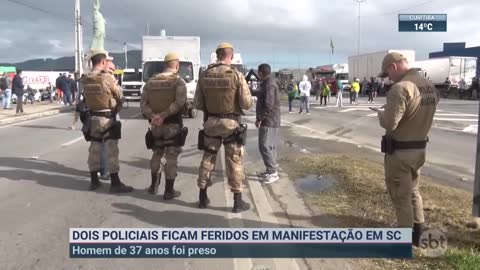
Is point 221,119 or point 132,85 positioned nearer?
point 221,119

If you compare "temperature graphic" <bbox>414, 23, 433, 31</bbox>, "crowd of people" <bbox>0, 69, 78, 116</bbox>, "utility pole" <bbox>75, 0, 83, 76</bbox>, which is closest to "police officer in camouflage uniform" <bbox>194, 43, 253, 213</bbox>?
"temperature graphic" <bbox>414, 23, 433, 31</bbox>

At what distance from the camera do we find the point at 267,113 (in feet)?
25.6

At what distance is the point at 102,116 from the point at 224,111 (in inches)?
85.0

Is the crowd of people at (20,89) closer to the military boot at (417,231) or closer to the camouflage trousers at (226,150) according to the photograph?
the camouflage trousers at (226,150)

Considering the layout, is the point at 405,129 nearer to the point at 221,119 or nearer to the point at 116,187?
the point at 221,119

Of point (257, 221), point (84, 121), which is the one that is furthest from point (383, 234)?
point (84, 121)

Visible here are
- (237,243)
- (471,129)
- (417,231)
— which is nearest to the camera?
(237,243)

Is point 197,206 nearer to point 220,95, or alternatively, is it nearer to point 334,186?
point 220,95

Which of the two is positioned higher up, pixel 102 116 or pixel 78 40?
pixel 78 40

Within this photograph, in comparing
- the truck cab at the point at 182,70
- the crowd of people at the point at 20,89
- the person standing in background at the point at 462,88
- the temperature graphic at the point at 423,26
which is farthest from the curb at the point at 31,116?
the person standing in background at the point at 462,88

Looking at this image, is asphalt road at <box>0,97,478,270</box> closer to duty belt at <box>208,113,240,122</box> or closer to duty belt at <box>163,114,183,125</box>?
duty belt at <box>163,114,183,125</box>

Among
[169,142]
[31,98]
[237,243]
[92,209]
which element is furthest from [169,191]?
[31,98]

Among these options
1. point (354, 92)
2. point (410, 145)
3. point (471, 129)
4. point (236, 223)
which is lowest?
point (236, 223)

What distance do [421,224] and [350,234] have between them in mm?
811
